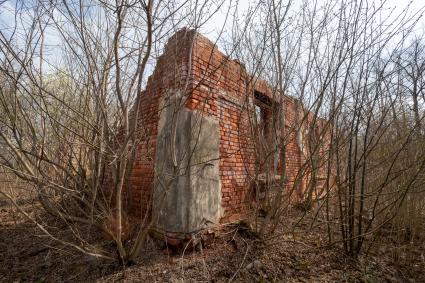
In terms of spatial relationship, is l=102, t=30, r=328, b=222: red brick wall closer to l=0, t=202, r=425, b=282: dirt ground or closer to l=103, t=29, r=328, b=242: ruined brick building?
l=103, t=29, r=328, b=242: ruined brick building

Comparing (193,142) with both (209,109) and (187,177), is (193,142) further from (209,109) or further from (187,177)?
(209,109)

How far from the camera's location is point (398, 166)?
3.80 m

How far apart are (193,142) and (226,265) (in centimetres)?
156

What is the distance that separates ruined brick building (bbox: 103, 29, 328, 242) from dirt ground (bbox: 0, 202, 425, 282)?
0.35m

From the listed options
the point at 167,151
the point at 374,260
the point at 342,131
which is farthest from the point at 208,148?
the point at 374,260

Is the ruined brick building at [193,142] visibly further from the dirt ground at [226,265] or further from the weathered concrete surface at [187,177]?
the dirt ground at [226,265]

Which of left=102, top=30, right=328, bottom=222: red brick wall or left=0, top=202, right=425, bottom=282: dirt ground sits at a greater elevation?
left=102, top=30, right=328, bottom=222: red brick wall

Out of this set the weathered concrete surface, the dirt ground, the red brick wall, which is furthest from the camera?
the red brick wall

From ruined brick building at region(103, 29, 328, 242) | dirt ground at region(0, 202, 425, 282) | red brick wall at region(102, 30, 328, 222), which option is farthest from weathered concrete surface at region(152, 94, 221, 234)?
dirt ground at region(0, 202, 425, 282)

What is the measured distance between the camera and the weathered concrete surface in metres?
3.08

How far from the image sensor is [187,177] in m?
3.14

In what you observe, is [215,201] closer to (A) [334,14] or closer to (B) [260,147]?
(B) [260,147]

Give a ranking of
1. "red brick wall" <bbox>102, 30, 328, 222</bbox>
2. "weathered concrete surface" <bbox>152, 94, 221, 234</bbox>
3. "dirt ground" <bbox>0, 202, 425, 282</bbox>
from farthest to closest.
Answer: "red brick wall" <bbox>102, 30, 328, 222</bbox> < "weathered concrete surface" <bbox>152, 94, 221, 234</bbox> < "dirt ground" <bbox>0, 202, 425, 282</bbox>

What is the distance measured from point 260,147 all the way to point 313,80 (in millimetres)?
1359
